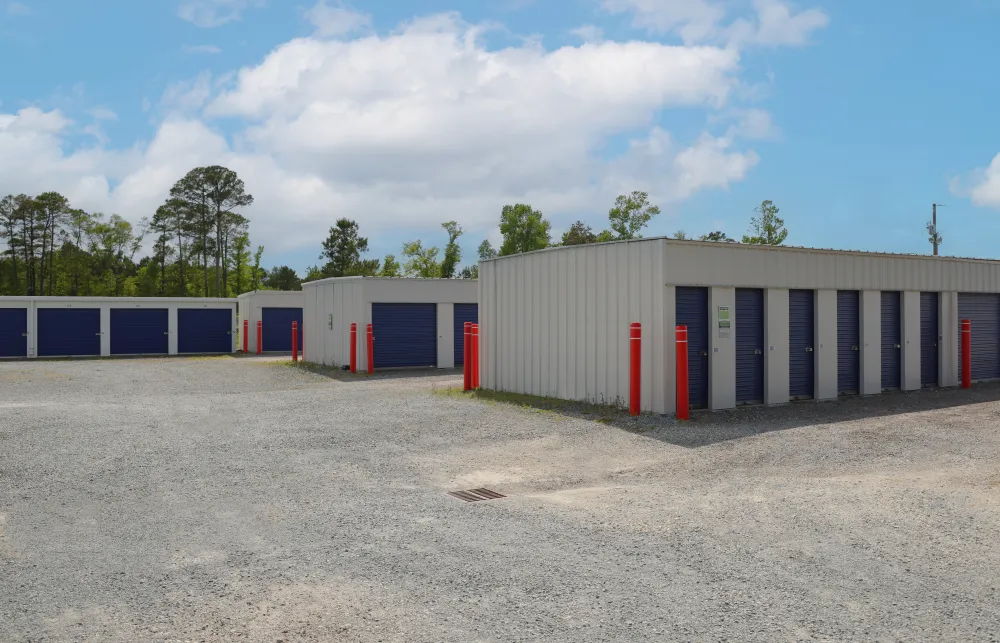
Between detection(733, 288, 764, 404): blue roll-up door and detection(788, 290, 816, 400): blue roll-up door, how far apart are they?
754mm

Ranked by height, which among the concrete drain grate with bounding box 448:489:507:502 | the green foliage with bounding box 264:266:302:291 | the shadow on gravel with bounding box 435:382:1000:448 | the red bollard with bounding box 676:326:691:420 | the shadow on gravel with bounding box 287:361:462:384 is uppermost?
the green foliage with bounding box 264:266:302:291

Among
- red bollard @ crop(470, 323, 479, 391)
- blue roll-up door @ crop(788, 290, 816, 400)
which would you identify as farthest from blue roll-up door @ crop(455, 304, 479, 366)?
blue roll-up door @ crop(788, 290, 816, 400)

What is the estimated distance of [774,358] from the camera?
14.4 meters

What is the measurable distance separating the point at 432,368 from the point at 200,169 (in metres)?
43.0

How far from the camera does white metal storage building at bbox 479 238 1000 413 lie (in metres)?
13.1

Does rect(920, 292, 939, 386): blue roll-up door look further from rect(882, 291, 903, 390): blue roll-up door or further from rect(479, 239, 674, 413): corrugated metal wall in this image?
rect(479, 239, 674, 413): corrugated metal wall

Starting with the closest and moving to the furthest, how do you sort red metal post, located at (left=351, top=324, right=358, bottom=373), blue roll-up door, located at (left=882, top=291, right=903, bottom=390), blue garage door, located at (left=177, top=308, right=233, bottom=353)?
blue roll-up door, located at (left=882, top=291, right=903, bottom=390), red metal post, located at (left=351, top=324, right=358, bottom=373), blue garage door, located at (left=177, top=308, right=233, bottom=353)

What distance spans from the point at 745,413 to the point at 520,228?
58421 mm

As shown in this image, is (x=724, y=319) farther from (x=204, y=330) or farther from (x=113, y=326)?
(x=113, y=326)

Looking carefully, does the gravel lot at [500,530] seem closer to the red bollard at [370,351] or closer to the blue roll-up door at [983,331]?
the blue roll-up door at [983,331]


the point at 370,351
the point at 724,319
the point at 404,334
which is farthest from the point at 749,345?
the point at 404,334

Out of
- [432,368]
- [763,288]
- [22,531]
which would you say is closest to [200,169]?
[432,368]

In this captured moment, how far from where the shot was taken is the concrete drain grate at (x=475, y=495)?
7.41 metres

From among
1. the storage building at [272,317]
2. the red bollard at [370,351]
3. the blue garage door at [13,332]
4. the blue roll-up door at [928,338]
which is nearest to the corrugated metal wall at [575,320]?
the red bollard at [370,351]
